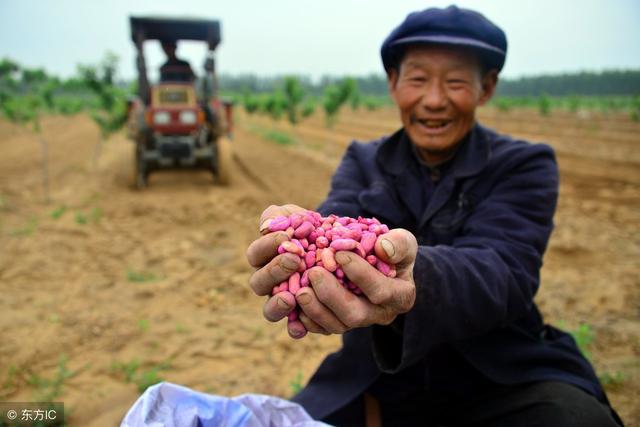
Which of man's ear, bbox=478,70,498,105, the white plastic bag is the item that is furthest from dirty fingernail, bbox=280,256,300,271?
man's ear, bbox=478,70,498,105

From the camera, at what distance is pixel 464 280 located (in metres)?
1.37

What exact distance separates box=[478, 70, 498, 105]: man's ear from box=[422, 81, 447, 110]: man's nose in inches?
8.6

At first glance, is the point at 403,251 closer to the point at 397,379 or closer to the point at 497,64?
the point at 397,379

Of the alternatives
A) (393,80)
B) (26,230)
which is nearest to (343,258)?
(393,80)

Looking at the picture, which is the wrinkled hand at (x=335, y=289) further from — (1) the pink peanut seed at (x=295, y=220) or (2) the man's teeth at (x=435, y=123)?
(2) the man's teeth at (x=435, y=123)

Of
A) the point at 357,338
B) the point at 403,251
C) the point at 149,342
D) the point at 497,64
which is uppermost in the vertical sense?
the point at 497,64

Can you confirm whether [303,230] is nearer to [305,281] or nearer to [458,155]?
[305,281]

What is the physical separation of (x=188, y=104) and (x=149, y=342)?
5267mm

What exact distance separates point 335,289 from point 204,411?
0.81 m

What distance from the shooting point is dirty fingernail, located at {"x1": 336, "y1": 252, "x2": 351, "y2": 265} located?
3.41 ft

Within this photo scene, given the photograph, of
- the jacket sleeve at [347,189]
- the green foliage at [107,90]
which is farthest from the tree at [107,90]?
the jacket sleeve at [347,189]

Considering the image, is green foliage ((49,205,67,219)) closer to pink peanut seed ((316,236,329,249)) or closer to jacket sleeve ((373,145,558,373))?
jacket sleeve ((373,145,558,373))

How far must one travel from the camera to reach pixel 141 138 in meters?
7.57

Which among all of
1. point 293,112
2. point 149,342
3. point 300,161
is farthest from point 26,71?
point 149,342
